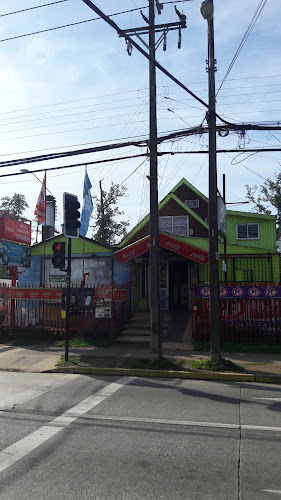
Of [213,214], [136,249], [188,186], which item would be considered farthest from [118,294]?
[188,186]

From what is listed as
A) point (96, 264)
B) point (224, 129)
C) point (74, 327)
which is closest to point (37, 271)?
point (96, 264)

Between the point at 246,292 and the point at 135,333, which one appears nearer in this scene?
the point at 246,292

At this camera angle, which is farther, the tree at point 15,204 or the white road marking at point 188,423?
the tree at point 15,204

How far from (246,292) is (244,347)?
1717 mm

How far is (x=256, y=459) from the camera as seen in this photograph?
15.9ft

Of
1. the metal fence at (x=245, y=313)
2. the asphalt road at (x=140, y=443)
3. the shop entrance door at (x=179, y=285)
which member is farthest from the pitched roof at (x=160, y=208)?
the asphalt road at (x=140, y=443)

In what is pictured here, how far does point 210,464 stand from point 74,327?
1090 cm

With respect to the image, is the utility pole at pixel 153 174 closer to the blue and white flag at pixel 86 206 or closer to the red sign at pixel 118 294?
the red sign at pixel 118 294

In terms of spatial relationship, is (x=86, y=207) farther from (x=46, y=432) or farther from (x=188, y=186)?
(x=46, y=432)

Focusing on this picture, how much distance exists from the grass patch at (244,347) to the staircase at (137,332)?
1763mm

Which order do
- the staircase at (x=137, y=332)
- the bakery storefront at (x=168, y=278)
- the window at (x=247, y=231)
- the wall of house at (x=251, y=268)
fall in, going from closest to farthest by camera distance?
the staircase at (x=137, y=332) → the bakery storefront at (x=168, y=278) → the wall of house at (x=251, y=268) → the window at (x=247, y=231)

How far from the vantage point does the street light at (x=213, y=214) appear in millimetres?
10789

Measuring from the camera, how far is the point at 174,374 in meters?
10.3

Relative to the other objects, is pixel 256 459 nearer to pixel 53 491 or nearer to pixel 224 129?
pixel 53 491
